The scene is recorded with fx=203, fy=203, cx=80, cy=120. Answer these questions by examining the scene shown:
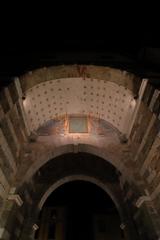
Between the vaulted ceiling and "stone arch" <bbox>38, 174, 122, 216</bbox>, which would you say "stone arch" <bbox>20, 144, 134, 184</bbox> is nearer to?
"stone arch" <bbox>38, 174, 122, 216</bbox>

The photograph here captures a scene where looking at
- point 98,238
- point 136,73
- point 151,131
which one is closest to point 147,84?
point 136,73

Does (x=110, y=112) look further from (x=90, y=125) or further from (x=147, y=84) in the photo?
(x=147, y=84)

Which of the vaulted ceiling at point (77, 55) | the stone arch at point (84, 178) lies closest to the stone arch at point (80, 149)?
the stone arch at point (84, 178)

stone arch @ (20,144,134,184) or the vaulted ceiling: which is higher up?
the vaulted ceiling

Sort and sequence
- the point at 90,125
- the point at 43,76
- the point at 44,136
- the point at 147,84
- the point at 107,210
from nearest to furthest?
the point at 147,84
the point at 43,76
the point at 44,136
the point at 90,125
the point at 107,210

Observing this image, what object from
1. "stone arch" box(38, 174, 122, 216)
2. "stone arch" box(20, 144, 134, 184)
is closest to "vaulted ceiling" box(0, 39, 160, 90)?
"stone arch" box(20, 144, 134, 184)

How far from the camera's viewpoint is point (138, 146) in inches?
306

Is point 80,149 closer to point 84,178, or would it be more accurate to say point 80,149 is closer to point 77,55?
point 84,178

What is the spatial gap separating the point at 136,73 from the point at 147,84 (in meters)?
0.72

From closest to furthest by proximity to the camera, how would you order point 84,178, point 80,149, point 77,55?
point 77,55 → point 80,149 → point 84,178

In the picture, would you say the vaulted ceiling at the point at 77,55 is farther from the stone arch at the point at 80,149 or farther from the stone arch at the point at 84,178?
the stone arch at the point at 84,178

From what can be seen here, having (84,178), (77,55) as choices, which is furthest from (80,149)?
(77,55)

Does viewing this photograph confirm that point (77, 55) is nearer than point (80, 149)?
Yes

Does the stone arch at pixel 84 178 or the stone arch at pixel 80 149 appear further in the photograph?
the stone arch at pixel 84 178
